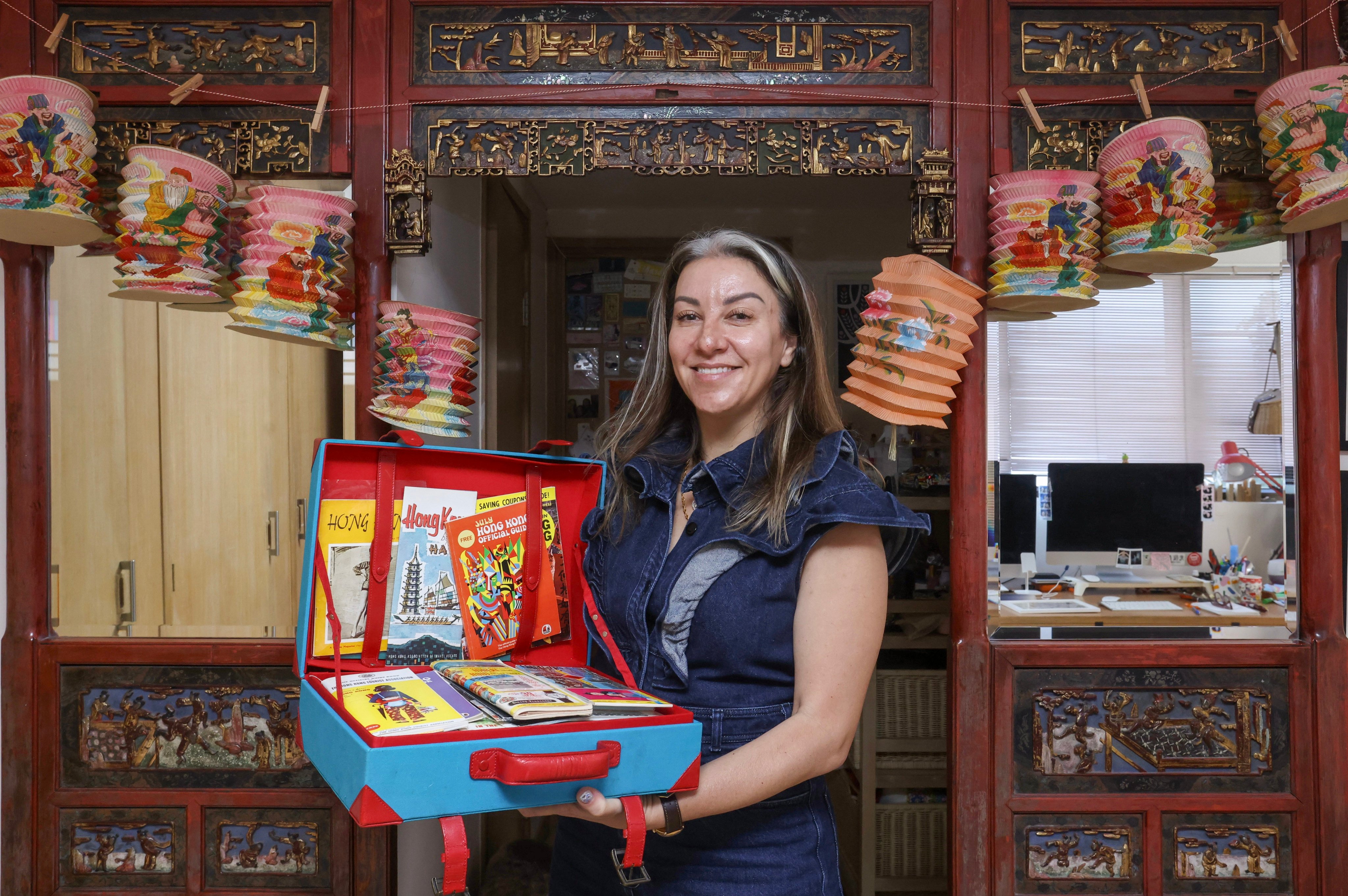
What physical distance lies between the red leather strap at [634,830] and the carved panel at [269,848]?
4.21 feet

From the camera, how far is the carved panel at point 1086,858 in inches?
79.4

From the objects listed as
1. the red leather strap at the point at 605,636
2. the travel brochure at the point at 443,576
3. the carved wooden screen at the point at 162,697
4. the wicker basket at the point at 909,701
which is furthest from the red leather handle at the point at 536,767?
the wicker basket at the point at 909,701

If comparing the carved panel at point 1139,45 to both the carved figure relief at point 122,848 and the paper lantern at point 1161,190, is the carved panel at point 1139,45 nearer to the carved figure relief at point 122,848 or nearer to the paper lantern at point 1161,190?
the paper lantern at point 1161,190

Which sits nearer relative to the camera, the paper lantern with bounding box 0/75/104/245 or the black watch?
the black watch

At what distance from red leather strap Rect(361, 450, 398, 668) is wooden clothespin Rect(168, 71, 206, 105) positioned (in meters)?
1.27

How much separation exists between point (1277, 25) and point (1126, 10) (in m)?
0.35

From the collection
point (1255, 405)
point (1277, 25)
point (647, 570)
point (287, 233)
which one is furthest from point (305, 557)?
point (1277, 25)

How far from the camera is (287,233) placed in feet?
6.13

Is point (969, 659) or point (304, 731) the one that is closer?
point (304, 731)

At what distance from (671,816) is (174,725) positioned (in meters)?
1.54

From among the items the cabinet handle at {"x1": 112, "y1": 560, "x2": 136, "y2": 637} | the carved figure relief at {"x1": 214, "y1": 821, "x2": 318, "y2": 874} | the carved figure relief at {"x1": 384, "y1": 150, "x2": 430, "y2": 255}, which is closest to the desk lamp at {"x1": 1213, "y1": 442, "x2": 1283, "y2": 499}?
the carved figure relief at {"x1": 384, "y1": 150, "x2": 430, "y2": 255}

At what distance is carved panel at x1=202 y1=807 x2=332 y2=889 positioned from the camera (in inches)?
81.0

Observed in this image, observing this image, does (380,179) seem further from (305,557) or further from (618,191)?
(618,191)

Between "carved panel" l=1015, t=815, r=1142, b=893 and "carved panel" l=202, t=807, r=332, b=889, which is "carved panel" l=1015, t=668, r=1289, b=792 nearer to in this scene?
"carved panel" l=1015, t=815, r=1142, b=893
